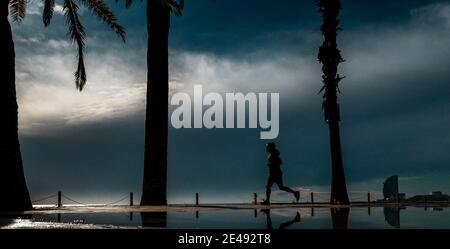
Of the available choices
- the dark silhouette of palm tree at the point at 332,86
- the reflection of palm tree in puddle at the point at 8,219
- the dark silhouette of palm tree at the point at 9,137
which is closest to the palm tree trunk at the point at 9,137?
the dark silhouette of palm tree at the point at 9,137

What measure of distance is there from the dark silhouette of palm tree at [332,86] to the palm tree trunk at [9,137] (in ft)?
42.2

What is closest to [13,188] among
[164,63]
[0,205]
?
[0,205]

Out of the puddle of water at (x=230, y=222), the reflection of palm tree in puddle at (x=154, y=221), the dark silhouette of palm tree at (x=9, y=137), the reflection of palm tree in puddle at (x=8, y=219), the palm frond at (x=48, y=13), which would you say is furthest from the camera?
the palm frond at (x=48, y=13)

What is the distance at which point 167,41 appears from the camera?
1839 cm

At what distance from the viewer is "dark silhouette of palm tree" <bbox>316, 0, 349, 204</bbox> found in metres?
22.8

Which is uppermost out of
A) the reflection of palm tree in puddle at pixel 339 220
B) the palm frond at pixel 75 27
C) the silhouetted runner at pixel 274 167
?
the palm frond at pixel 75 27

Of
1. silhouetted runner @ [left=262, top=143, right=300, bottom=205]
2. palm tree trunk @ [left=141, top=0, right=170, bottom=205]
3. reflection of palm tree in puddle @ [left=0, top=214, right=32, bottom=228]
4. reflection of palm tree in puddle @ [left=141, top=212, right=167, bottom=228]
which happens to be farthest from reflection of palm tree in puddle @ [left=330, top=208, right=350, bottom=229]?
palm tree trunk @ [left=141, top=0, right=170, bottom=205]

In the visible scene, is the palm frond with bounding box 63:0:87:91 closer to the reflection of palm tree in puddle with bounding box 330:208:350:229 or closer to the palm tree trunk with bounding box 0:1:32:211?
the palm tree trunk with bounding box 0:1:32:211

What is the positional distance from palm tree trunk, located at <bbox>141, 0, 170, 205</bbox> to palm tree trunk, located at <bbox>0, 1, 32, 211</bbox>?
400 cm

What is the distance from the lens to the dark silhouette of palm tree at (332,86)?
74.8 ft

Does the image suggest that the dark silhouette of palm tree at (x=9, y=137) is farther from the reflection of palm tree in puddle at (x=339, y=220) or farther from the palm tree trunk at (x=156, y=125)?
the reflection of palm tree in puddle at (x=339, y=220)

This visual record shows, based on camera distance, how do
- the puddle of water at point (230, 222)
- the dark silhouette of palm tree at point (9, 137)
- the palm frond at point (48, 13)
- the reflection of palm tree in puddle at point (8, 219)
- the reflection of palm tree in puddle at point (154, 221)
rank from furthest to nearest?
the palm frond at point (48, 13) < the dark silhouette of palm tree at point (9, 137) < the reflection of palm tree in puddle at point (8, 219) < the puddle of water at point (230, 222) < the reflection of palm tree in puddle at point (154, 221)
